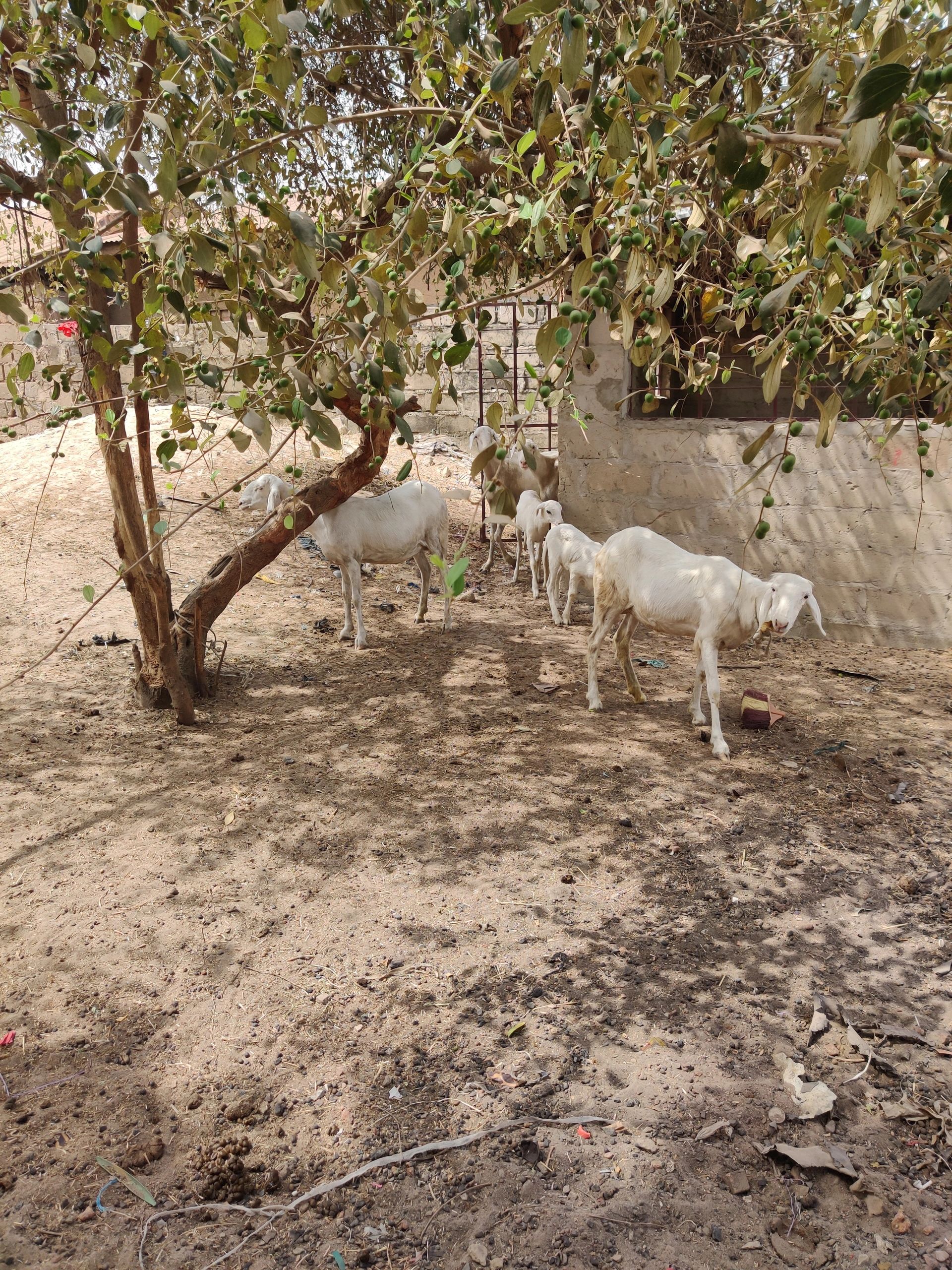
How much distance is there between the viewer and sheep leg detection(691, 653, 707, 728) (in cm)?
540

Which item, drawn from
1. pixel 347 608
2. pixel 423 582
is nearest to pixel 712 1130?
pixel 347 608

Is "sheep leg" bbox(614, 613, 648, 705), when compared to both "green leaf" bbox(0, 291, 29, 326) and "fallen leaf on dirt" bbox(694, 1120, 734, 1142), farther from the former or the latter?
"green leaf" bbox(0, 291, 29, 326)

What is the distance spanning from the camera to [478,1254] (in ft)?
7.27

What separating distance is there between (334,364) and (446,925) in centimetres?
219

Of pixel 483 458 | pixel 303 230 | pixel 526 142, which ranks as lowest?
pixel 483 458

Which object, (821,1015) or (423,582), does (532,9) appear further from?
(423,582)

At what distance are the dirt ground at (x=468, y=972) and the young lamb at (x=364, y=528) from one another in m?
1.08

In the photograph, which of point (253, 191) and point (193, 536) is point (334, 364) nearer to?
point (253, 191)

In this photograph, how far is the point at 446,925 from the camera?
354 centimetres

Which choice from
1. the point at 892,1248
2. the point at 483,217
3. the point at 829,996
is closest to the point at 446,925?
the point at 829,996

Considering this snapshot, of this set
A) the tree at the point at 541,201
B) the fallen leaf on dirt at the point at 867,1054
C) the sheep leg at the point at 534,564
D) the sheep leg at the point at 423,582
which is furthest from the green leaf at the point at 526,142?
the sheep leg at the point at 534,564

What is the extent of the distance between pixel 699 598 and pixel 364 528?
2.84 meters

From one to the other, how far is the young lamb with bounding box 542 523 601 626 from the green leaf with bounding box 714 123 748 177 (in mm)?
5046

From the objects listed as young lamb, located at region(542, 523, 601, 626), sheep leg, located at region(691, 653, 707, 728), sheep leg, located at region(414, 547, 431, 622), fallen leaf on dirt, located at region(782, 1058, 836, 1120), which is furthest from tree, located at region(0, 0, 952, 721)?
sheep leg, located at region(414, 547, 431, 622)
